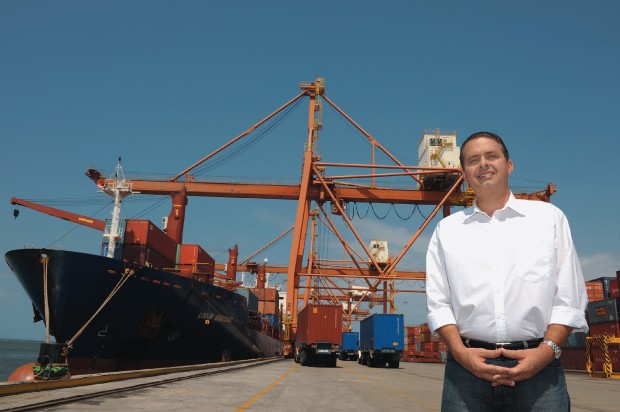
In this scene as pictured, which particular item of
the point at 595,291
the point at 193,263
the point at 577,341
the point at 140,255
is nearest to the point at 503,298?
the point at 140,255

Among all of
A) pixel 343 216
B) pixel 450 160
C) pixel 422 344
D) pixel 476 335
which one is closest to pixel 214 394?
pixel 476 335

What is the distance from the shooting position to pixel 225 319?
22297 mm

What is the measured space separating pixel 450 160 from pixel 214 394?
86.0ft

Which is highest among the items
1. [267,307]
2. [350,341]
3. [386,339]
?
[267,307]

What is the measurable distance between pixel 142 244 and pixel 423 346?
4742cm

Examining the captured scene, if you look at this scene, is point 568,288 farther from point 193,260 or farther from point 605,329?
point 605,329

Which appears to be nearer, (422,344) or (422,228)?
(422,228)

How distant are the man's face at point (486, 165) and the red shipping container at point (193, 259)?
69.5 feet

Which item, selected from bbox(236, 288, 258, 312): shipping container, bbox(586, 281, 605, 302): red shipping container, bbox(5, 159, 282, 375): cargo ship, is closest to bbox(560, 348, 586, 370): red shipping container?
bbox(586, 281, 605, 302): red shipping container

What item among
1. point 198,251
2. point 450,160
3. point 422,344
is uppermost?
point 450,160

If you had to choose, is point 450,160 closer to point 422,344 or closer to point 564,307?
point 564,307

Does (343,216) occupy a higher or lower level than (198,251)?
higher

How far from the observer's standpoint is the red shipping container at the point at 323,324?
25062 mm

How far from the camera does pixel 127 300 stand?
16828 millimetres
